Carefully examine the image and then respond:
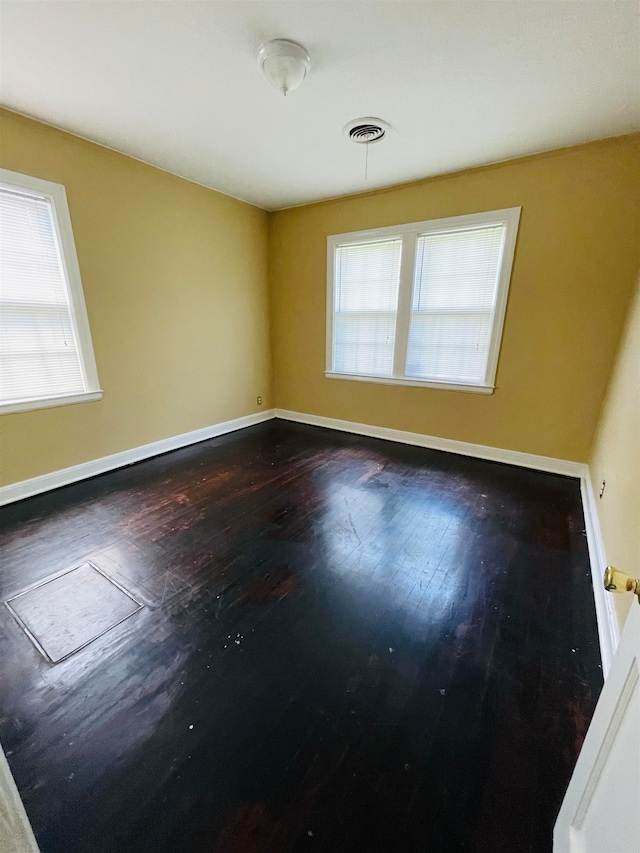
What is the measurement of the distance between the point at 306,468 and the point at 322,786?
2.38 m

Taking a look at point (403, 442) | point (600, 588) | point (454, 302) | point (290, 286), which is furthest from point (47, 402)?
point (600, 588)

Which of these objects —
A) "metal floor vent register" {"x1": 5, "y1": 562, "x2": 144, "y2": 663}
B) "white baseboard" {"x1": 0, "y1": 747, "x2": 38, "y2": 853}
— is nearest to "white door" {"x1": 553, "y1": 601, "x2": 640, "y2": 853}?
"white baseboard" {"x1": 0, "y1": 747, "x2": 38, "y2": 853}

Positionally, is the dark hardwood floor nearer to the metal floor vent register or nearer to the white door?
the metal floor vent register

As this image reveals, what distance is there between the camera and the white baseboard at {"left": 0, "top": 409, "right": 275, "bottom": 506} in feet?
8.88

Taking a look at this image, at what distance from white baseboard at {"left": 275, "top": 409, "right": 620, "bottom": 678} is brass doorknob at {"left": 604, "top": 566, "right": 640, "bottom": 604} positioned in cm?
87

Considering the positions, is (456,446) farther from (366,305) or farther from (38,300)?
(38,300)

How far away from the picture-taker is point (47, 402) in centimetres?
279

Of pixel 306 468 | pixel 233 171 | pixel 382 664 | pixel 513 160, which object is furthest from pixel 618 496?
pixel 233 171

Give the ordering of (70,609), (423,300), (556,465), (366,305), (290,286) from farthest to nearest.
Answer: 1. (290,286)
2. (366,305)
3. (423,300)
4. (556,465)
5. (70,609)

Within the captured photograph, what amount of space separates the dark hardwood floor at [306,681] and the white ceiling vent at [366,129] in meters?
2.67

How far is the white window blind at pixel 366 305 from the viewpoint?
12.3ft

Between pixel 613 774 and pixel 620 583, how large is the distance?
371mm

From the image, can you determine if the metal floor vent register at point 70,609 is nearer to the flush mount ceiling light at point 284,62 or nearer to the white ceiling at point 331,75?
the white ceiling at point 331,75

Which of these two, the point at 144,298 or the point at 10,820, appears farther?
the point at 144,298
